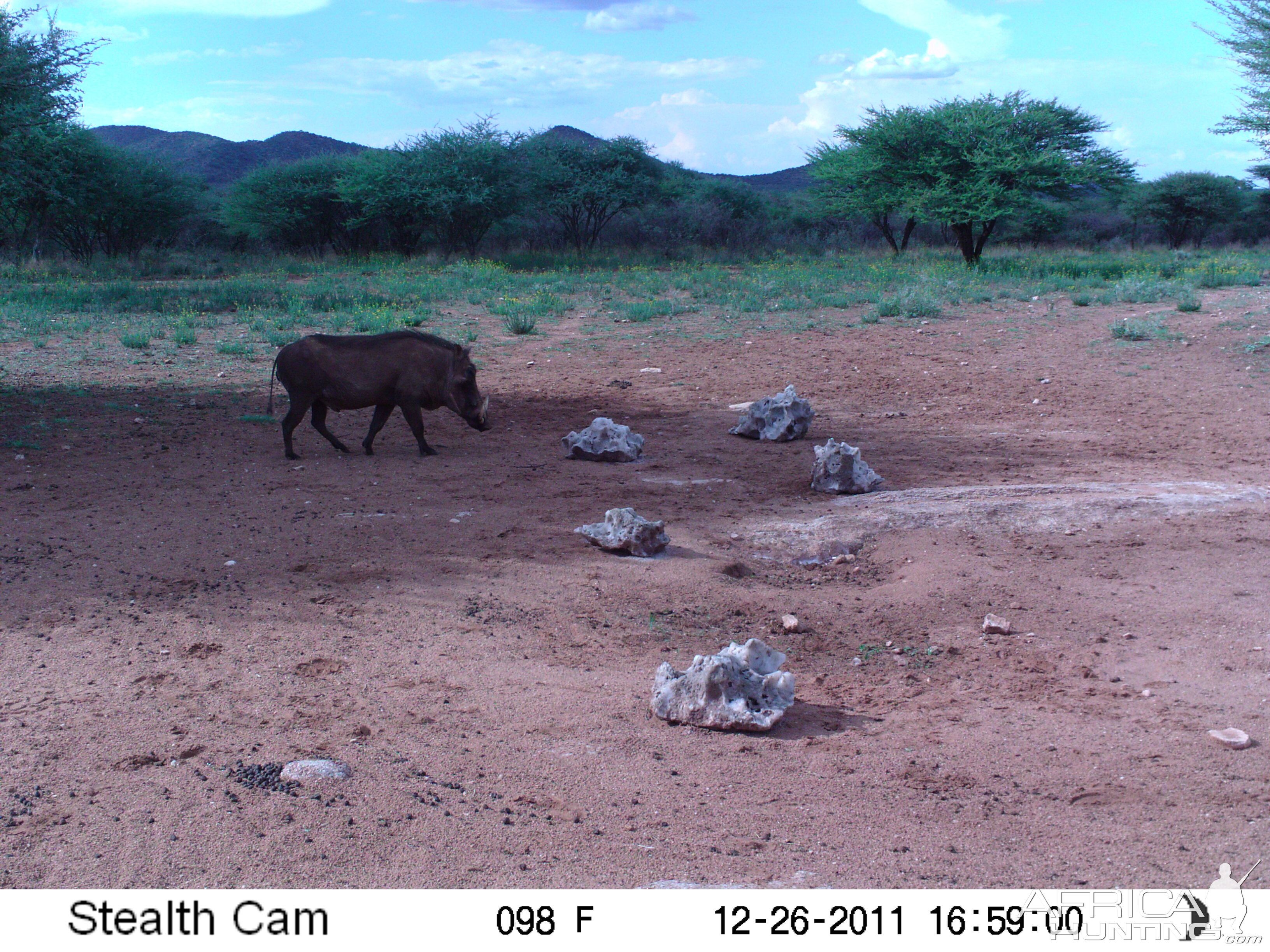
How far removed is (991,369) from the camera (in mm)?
11820

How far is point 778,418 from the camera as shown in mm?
8656

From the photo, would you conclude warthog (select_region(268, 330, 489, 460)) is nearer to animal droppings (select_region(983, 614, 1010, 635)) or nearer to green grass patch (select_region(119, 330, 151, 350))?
animal droppings (select_region(983, 614, 1010, 635))

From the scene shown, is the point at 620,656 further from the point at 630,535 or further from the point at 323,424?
the point at 323,424

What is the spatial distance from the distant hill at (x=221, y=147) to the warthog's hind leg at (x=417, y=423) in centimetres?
8146

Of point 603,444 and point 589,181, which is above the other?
point 589,181

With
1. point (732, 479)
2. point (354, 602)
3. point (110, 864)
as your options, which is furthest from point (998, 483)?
point (110, 864)

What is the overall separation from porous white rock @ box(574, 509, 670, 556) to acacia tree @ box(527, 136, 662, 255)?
3356cm

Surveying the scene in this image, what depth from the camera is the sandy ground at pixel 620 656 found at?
2793 mm

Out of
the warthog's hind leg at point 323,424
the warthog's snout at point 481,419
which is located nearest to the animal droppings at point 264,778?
the warthog's hind leg at point 323,424

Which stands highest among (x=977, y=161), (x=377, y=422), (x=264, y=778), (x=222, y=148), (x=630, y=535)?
(x=222, y=148)

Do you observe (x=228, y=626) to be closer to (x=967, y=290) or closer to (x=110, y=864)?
(x=110, y=864)

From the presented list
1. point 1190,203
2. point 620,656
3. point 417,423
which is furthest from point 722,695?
point 1190,203

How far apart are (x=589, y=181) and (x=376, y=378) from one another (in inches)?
1322

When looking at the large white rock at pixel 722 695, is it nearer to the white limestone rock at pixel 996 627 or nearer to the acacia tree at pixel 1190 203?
the white limestone rock at pixel 996 627
